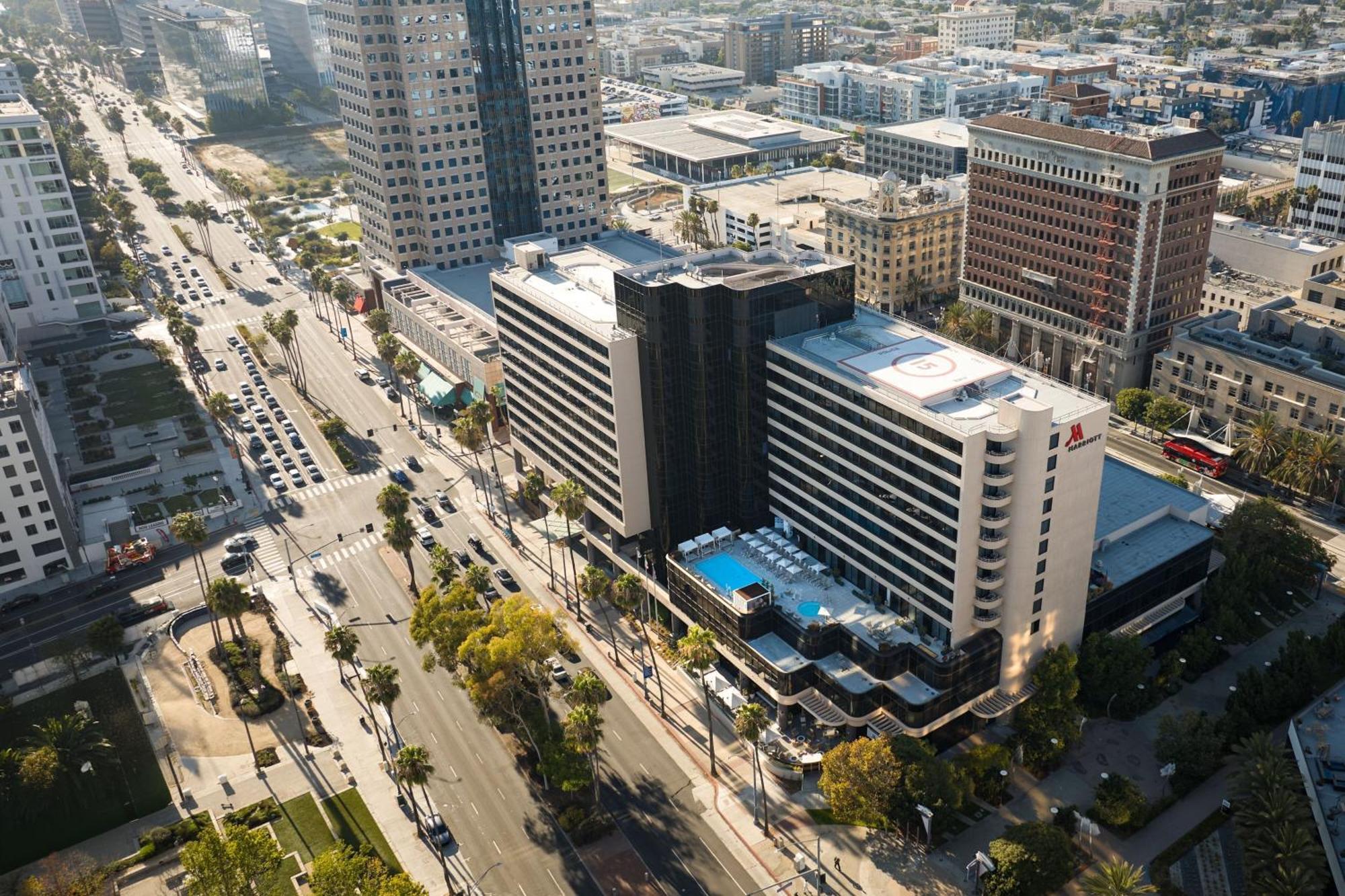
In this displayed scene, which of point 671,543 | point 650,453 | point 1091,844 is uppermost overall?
point 650,453

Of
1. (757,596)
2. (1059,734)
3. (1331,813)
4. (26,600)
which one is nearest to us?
(1331,813)

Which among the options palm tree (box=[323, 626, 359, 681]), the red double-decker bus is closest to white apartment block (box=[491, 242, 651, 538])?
palm tree (box=[323, 626, 359, 681])

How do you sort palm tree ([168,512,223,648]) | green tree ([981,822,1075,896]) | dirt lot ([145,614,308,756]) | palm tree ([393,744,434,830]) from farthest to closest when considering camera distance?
1. palm tree ([168,512,223,648])
2. dirt lot ([145,614,308,756])
3. palm tree ([393,744,434,830])
4. green tree ([981,822,1075,896])

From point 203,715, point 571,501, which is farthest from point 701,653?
point 203,715

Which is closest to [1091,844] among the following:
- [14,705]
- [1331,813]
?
[1331,813]

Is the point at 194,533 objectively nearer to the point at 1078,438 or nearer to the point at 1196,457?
the point at 1078,438

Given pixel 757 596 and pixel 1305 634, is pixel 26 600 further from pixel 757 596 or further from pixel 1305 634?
pixel 1305 634

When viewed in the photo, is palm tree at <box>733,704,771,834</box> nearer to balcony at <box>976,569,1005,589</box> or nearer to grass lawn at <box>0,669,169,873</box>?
balcony at <box>976,569,1005,589</box>
